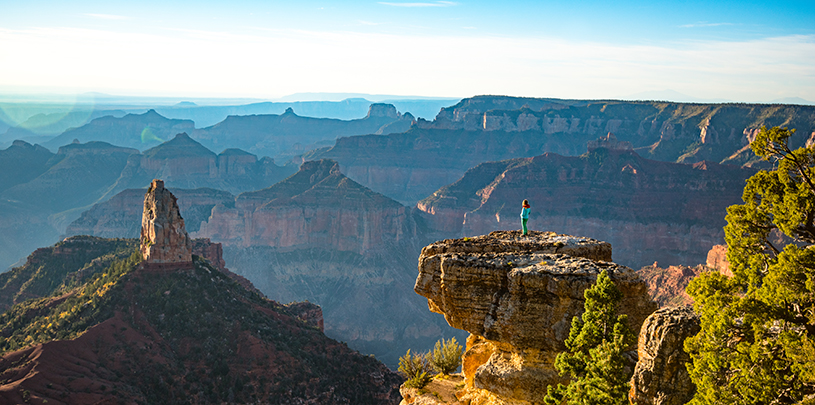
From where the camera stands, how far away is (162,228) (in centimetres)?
5400

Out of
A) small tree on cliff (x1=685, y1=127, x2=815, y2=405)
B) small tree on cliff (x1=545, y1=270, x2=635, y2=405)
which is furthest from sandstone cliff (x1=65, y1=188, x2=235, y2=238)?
small tree on cliff (x1=685, y1=127, x2=815, y2=405)

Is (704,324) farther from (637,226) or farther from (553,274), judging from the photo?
(637,226)

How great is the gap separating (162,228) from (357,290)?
7967 centimetres

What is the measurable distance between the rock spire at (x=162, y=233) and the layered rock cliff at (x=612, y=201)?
3453 inches

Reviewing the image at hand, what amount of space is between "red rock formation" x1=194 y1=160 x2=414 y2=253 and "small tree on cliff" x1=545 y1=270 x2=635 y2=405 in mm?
120676

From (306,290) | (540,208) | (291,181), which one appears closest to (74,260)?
(306,290)

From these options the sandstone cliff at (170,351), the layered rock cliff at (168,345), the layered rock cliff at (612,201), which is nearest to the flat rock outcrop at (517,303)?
the sandstone cliff at (170,351)

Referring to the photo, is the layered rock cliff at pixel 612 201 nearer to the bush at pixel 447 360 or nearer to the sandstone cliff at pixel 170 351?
the sandstone cliff at pixel 170 351

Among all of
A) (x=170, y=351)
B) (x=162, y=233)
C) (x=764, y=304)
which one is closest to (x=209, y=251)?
(x=162, y=233)

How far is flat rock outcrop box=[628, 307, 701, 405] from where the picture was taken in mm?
18469

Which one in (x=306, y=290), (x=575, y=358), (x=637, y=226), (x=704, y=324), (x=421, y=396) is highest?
(x=704, y=324)

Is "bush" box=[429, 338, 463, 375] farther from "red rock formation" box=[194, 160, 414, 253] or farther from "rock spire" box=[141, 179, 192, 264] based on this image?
"red rock formation" box=[194, 160, 414, 253]

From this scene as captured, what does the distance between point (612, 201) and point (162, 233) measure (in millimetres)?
102318

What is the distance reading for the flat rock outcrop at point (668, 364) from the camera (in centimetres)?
1847
